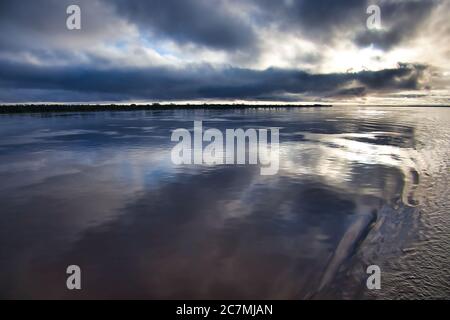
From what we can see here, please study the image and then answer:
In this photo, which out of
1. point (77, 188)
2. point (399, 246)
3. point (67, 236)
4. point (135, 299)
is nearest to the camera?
point (135, 299)

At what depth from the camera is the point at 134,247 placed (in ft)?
17.7

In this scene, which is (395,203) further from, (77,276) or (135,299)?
(77,276)

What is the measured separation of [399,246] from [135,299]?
191 inches

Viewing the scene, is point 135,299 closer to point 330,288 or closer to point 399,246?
point 330,288

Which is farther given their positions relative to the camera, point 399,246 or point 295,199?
point 295,199

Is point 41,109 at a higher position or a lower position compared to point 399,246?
higher

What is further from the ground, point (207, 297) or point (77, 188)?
point (77, 188)

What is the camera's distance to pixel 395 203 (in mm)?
7754

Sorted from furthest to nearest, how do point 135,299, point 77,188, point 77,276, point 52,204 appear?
point 77,188 → point 52,204 → point 77,276 → point 135,299
